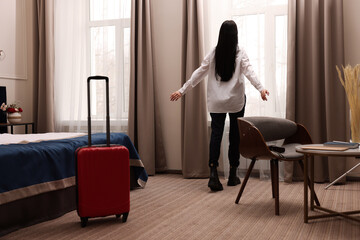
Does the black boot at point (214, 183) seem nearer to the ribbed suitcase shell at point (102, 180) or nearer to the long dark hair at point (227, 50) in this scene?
the long dark hair at point (227, 50)

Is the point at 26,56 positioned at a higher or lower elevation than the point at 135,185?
higher

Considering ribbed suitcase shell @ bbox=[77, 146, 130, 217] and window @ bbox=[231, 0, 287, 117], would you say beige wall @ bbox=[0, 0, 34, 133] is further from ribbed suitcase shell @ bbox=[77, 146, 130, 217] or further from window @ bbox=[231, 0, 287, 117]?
ribbed suitcase shell @ bbox=[77, 146, 130, 217]

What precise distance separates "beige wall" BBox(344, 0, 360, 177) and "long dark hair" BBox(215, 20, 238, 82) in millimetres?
1179

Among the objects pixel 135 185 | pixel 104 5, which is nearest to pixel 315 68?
pixel 135 185

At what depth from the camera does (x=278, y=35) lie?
12.7 ft

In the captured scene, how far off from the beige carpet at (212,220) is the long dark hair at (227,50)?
104 centimetres

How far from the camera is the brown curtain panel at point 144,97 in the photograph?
4246 mm

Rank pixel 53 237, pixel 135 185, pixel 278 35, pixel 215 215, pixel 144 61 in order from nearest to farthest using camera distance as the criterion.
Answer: pixel 53 237
pixel 215 215
pixel 135 185
pixel 278 35
pixel 144 61

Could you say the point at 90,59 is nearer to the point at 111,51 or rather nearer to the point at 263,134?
the point at 111,51

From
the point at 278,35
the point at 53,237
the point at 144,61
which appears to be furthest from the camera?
the point at 144,61

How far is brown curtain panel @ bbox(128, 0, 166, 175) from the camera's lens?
425 centimetres

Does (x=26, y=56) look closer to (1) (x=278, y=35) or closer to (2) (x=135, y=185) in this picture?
(2) (x=135, y=185)

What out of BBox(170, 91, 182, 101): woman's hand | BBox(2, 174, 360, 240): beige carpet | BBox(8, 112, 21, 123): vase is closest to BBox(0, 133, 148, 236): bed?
BBox(2, 174, 360, 240): beige carpet

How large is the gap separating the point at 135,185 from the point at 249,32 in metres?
1.92
